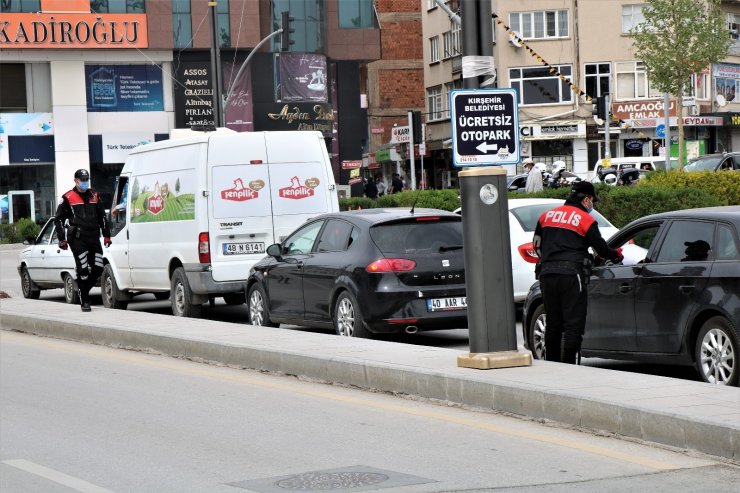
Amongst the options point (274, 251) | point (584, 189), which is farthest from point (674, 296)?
point (274, 251)

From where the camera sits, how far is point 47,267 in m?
23.3

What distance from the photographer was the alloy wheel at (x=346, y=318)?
1455cm

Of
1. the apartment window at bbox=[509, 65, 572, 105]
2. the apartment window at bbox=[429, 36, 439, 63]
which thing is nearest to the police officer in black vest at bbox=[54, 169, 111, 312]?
the apartment window at bbox=[509, 65, 572, 105]

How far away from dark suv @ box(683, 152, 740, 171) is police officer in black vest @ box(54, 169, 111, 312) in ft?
70.5

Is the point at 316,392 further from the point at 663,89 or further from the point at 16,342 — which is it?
the point at 663,89

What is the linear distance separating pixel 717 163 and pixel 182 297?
2244 centimetres

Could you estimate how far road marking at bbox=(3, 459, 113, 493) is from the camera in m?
7.34

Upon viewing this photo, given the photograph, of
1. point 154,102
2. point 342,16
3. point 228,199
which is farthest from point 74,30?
point 228,199

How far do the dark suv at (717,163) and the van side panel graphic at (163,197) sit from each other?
20424 millimetres

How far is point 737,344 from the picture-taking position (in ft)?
32.6

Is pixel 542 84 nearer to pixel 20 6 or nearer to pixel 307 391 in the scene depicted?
pixel 20 6

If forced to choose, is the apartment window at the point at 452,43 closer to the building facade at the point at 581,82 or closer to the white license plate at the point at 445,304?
the building facade at the point at 581,82

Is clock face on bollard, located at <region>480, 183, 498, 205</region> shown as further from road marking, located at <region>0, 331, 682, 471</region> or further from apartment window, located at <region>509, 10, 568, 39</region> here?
apartment window, located at <region>509, 10, 568, 39</region>

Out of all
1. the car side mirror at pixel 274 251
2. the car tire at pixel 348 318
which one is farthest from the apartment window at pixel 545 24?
the car tire at pixel 348 318
